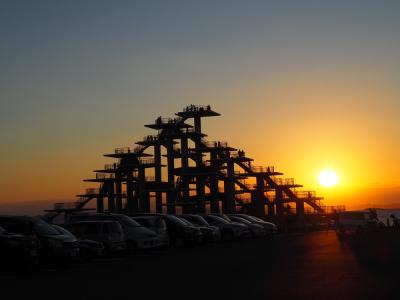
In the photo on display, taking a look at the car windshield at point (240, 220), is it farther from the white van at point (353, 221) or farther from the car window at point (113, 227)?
the car window at point (113, 227)

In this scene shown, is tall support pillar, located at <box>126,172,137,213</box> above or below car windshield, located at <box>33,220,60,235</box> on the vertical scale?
above

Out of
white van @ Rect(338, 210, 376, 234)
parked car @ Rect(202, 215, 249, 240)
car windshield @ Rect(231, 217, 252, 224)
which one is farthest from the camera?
car windshield @ Rect(231, 217, 252, 224)

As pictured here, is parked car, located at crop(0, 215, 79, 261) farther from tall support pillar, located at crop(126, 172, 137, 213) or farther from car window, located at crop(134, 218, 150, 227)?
tall support pillar, located at crop(126, 172, 137, 213)

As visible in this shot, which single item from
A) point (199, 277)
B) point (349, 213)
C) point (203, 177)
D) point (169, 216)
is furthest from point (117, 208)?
point (199, 277)

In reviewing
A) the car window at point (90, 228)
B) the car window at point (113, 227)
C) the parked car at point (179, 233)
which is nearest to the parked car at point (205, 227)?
the parked car at point (179, 233)

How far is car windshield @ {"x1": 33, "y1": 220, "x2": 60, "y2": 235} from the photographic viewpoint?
2093 centimetres

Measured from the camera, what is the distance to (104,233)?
24516 mm

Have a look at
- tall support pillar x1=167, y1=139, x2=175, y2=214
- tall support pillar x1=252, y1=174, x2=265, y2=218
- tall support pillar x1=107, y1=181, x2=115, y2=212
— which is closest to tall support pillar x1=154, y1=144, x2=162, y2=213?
tall support pillar x1=167, y1=139, x2=175, y2=214

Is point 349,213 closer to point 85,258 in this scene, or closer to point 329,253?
point 329,253

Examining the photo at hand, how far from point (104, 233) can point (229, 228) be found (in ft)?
48.2

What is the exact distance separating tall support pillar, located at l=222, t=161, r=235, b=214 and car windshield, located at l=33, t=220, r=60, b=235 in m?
55.1

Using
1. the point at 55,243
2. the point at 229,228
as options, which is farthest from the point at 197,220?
the point at 55,243

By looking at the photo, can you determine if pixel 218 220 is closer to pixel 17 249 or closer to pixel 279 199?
pixel 17 249

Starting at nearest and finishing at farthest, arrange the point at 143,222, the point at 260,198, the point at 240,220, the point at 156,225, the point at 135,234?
1. the point at 135,234
2. the point at 156,225
3. the point at 143,222
4. the point at 240,220
5. the point at 260,198
